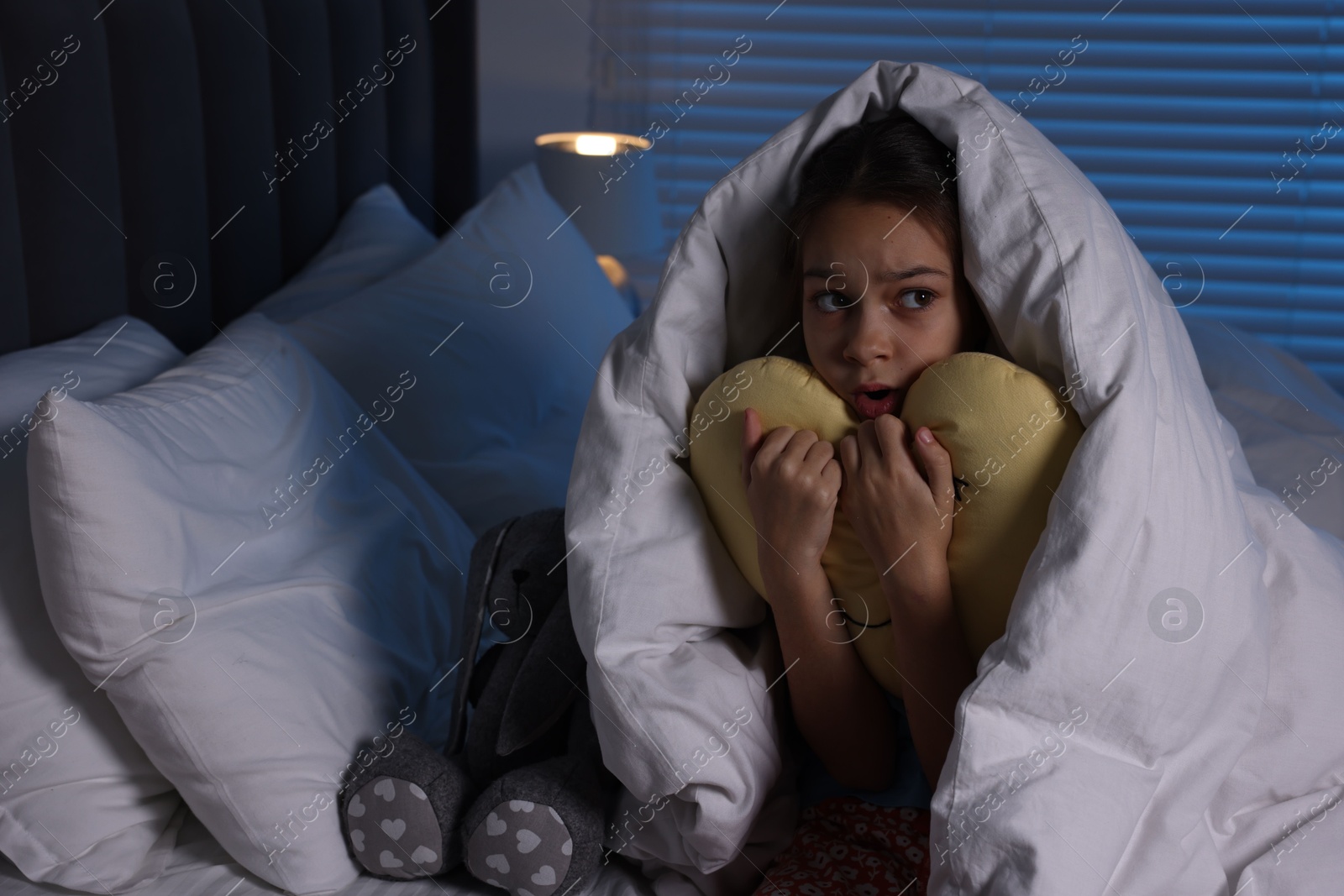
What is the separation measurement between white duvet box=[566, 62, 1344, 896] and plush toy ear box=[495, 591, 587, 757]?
0.39ft

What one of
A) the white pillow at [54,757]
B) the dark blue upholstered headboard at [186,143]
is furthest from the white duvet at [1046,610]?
the dark blue upholstered headboard at [186,143]

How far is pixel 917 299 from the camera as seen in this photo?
0.92 metres

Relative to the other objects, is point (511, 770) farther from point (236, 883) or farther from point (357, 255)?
point (357, 255)

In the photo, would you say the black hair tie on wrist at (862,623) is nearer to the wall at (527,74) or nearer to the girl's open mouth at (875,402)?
the girl's open mouth at (875,402)

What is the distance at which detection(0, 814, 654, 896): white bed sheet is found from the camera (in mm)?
935

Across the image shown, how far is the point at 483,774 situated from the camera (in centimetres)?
101

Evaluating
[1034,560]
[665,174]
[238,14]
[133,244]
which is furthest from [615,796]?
[665,174]

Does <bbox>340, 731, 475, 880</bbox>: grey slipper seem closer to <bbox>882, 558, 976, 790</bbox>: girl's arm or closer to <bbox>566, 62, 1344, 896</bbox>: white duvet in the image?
<bbox>566, 62, 1344, 896</bbox>: white duvet

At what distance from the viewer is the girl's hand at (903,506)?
830 mm

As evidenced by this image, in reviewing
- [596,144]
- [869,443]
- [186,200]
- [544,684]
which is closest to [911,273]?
[869,443]

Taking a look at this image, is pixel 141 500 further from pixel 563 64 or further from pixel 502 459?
pixel 563 64

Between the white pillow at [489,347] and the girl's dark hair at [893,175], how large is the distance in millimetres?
605

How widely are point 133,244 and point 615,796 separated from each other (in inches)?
36.6

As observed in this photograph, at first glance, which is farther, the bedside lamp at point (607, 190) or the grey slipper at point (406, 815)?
the bedside lamp at point (607, 190)
